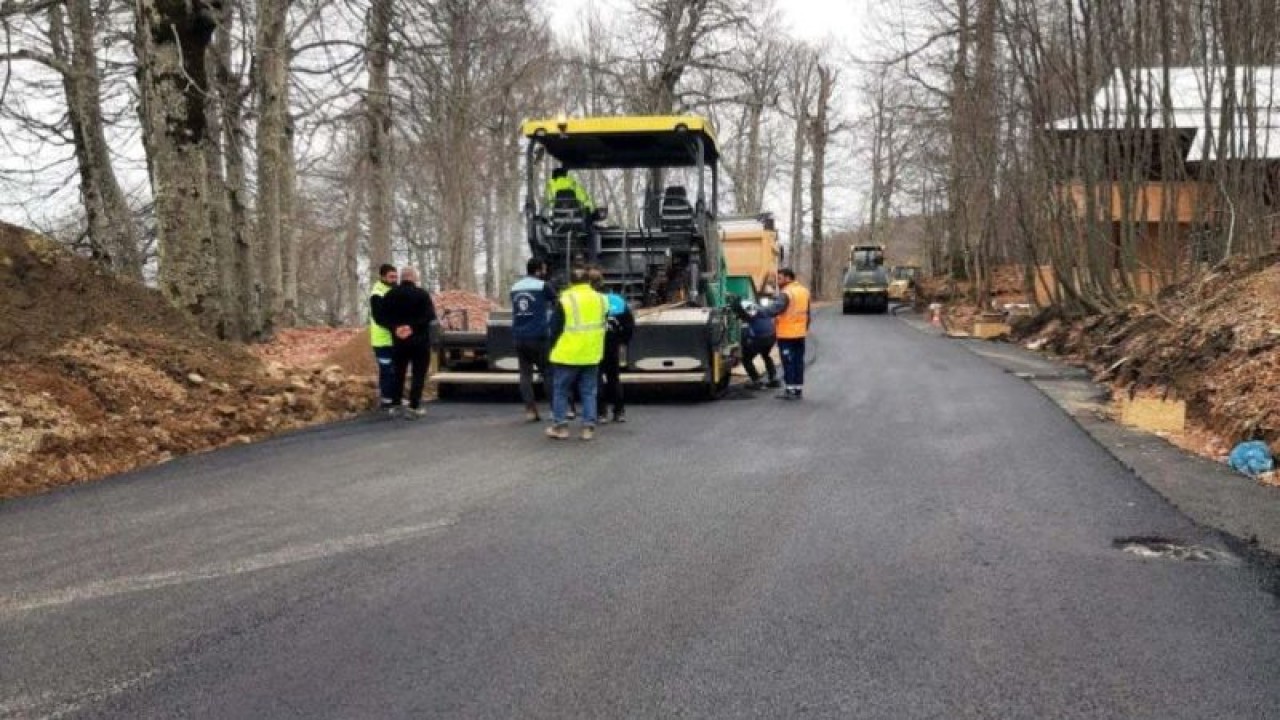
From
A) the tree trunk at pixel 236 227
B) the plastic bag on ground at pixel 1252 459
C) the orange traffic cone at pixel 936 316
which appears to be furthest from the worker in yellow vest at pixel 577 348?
the orange traffic cone at pixel 936 316

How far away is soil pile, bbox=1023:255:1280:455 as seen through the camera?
9188 mm

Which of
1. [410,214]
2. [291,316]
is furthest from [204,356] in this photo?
[410,214]

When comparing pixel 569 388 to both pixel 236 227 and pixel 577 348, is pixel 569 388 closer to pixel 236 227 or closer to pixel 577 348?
pixel 577 348

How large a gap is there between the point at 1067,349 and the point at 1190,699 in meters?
17.5

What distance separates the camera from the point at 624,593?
15.8ft

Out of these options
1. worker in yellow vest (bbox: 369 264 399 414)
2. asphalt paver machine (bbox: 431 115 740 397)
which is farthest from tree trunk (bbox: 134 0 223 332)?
asphalt paver machine (bbox: 431 115 740 397)

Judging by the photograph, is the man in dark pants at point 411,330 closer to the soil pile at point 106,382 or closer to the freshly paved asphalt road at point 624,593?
the soil pile at point 106,382

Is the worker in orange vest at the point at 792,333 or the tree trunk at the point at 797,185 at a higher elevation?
the tree trunk at the point at 797,185

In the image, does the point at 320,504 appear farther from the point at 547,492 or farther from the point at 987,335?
the point at 987,335

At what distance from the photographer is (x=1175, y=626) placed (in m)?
4.41

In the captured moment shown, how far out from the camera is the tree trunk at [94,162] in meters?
19.0

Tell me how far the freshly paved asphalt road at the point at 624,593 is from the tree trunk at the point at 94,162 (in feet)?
42.7

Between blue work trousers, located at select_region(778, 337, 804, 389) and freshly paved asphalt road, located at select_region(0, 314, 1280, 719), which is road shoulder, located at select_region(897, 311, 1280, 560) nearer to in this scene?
freshly paved asphalt road, located at select_region(0, 314, 1280, 719)

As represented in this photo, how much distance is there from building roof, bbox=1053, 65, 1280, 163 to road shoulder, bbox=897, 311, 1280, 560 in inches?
213
